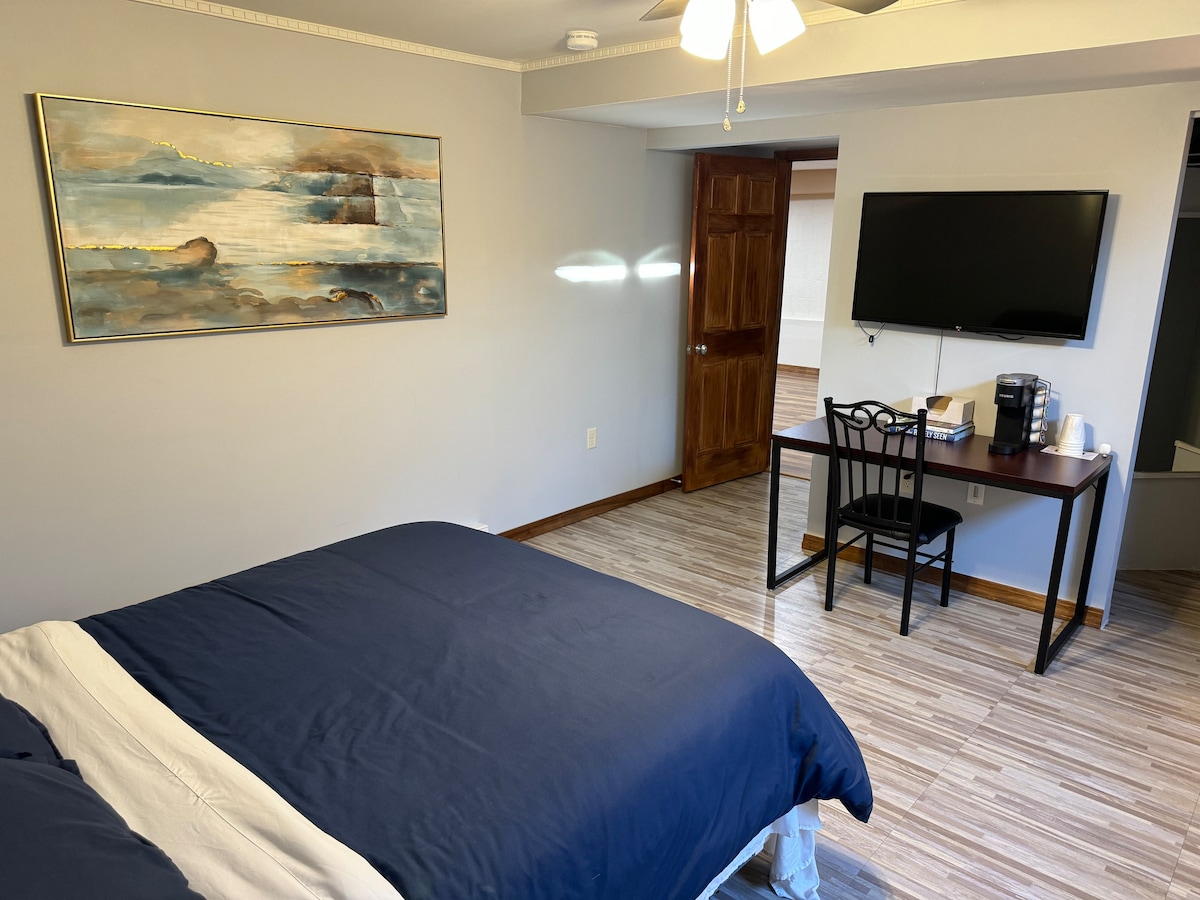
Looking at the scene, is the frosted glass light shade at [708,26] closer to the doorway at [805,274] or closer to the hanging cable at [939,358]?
the hanging cable at [939,358]

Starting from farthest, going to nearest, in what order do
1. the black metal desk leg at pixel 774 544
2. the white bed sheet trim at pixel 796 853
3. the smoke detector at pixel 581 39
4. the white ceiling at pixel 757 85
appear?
the black metal desk leg at pixel 774 544
the smoke detector at pixel 581 39
the white ceiling at pixel 757 85
the white bed sheet trim at pixel 796 853

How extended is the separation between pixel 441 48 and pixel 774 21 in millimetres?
2000

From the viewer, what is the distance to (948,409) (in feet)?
11.9

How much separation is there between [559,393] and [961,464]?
2.11 metres

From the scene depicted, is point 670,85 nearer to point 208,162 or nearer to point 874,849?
point 208,162

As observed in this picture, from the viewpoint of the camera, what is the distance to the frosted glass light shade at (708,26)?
204 cm

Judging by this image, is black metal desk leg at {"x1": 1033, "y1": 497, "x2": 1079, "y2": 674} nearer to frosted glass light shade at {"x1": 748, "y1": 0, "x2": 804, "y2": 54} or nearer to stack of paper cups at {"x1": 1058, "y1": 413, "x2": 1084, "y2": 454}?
stack of paper cups at {"x1": 1058, "y1": 413, "x2": 1084, "y2": 454}

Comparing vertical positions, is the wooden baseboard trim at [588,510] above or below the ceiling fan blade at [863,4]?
below

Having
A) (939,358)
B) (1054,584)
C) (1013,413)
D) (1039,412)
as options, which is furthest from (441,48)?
(1054,584)

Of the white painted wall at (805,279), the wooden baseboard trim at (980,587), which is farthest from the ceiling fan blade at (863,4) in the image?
the white painted wall at (805,279)

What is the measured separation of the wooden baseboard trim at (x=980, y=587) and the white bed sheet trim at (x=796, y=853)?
7.05ft

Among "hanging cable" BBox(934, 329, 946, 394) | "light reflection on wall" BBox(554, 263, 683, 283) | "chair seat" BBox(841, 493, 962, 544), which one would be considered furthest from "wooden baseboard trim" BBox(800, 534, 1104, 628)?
"light reflection on wall" BBox(554, 263, 683, 283)

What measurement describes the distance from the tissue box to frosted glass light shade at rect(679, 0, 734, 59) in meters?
2.05

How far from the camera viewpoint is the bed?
1.30 m
